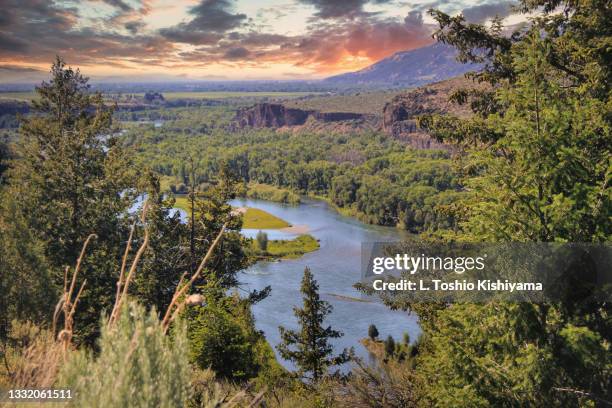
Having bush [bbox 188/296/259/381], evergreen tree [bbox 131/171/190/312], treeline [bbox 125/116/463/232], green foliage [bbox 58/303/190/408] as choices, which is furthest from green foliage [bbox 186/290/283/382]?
treeline [bbox 125/116/463/232]

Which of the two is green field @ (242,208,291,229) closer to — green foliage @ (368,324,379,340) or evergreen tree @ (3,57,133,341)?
green foliage @ (368,324,379,340)

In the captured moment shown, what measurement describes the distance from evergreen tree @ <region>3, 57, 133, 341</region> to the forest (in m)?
0.07

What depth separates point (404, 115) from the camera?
142m

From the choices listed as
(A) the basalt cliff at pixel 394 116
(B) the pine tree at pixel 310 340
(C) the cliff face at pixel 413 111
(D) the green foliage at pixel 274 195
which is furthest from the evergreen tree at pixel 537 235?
(C) the cliff face at pixel 413 111

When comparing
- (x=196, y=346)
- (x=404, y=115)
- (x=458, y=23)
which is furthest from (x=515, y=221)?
(x=404, y=115)

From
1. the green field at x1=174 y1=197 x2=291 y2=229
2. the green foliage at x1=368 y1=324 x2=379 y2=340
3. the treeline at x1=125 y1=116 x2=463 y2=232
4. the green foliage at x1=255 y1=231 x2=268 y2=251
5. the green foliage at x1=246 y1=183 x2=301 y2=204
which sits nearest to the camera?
the green foliage at x1=368 y1=324 x2=379 y2=340

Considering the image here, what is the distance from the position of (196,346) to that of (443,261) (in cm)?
744

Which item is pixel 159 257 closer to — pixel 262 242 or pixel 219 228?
pixel 219 228

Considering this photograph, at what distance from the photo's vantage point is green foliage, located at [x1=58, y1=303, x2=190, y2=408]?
276cm

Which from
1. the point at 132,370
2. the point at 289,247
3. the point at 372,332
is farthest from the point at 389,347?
the point at 132,370

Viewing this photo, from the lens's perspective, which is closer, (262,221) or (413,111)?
(262,221)

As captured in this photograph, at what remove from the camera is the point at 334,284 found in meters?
43.0

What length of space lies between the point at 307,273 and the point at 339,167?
290 feet

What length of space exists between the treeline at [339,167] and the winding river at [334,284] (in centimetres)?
579
